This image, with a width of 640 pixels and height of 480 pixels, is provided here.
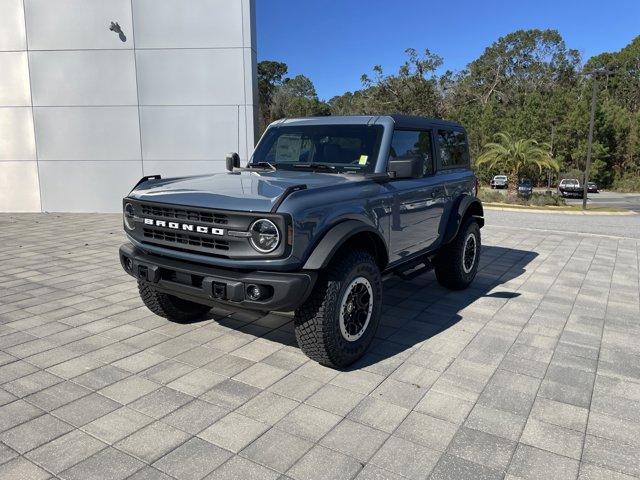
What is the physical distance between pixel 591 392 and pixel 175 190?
3486 millimetres

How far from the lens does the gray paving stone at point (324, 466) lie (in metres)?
2.60

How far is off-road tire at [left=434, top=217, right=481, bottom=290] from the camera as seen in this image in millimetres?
5867

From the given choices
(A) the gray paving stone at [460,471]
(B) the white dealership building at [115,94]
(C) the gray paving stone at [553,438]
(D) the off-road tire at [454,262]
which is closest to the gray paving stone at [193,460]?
(A) the gray paving stone at [460,471]

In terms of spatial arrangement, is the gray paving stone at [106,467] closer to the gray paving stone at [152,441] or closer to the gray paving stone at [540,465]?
the gray paving stone at [152,441]

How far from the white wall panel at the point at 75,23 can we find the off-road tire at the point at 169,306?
10.0 meters

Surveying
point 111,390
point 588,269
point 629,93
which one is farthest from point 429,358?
point 629,93

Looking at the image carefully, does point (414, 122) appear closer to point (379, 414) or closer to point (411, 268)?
point (411, 268)

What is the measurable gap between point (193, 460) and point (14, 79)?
13.4 meters

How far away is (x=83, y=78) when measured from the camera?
12.7 metres

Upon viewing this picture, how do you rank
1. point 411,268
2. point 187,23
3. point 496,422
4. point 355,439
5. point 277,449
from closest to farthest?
point 277,449
point 355,439
point 496,422
point 411,268
point 187,23

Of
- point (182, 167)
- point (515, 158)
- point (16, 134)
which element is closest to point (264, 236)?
point (182, 167)

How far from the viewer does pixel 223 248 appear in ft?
11.4

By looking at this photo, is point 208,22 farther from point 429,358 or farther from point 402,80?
point 402,80

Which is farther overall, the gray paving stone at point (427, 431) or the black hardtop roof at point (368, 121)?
the black hardtop roof at point (368, 121)
